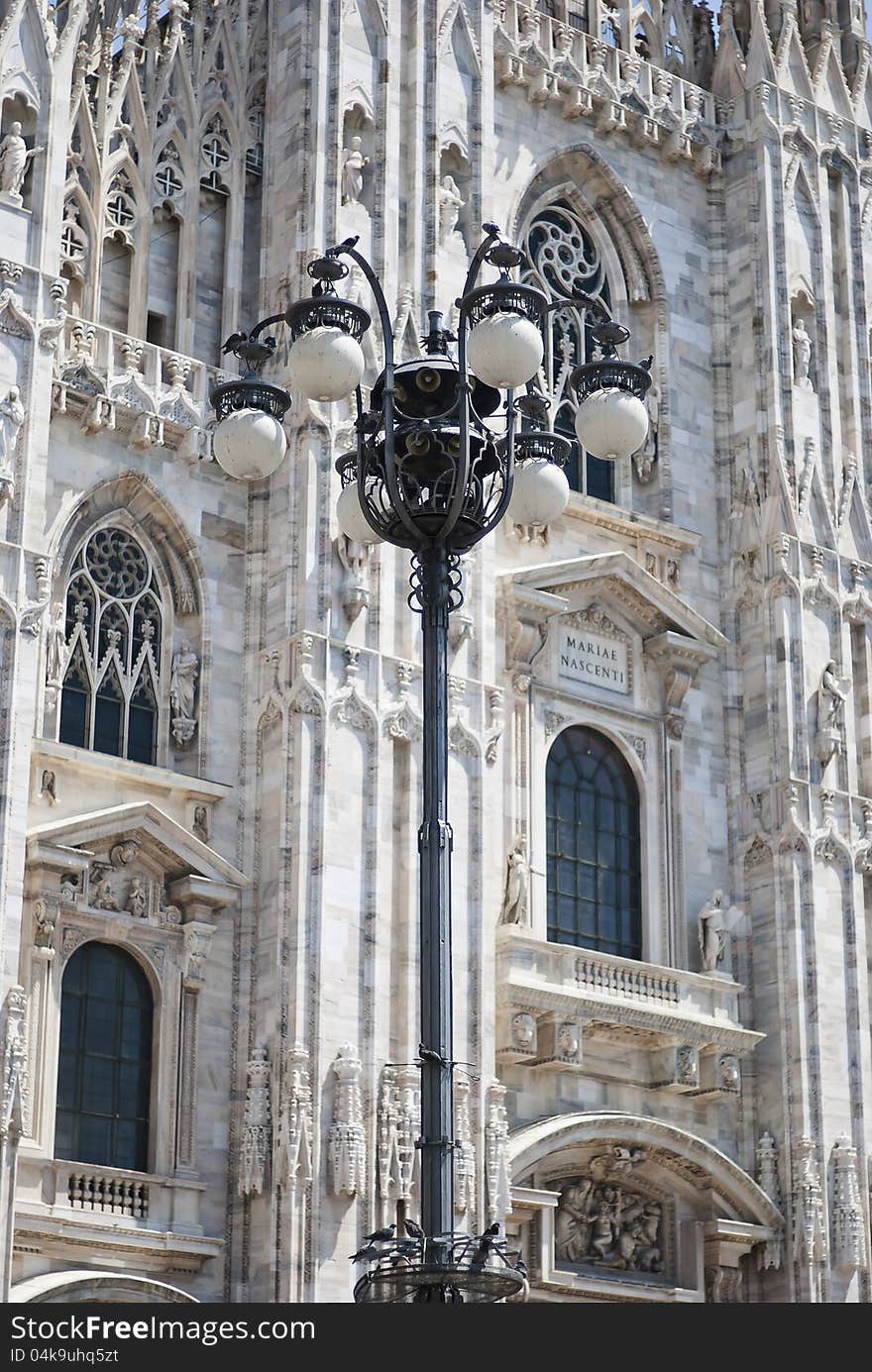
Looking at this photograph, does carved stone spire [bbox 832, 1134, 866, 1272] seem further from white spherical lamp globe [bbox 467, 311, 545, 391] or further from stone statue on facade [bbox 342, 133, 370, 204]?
white spherical lamp globe [bbox 467, 311, 545, 391]

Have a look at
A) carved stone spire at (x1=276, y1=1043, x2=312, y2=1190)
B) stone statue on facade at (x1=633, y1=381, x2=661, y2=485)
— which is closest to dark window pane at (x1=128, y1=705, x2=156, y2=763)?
carved stone spire at (x1=276, y1=1043, x2=312, y2=1190)

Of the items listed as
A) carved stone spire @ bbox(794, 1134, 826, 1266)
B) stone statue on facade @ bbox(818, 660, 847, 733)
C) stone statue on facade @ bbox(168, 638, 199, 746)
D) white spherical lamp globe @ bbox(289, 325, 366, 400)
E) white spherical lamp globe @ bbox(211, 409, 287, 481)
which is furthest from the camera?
stone statue on facade @ bbox(818, 660, 847, 733)

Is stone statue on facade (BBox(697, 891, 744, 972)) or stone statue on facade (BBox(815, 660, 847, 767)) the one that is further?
stone statue on facade (BBox(815, 660, 847, 767))

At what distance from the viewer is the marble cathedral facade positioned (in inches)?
813

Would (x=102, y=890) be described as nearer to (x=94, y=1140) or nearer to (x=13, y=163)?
(x=94, y=1140)

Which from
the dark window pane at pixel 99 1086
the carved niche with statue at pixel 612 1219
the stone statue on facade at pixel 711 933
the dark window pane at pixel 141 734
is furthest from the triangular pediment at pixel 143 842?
the stone statue on facade at pixel 711 933

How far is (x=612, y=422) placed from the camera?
45.0 ft

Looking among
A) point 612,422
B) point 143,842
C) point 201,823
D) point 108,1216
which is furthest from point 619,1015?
point 612,422

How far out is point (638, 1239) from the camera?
2361cm

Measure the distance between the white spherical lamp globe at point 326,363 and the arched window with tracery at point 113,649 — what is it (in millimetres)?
8465

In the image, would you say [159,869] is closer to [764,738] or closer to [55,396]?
[55,396]

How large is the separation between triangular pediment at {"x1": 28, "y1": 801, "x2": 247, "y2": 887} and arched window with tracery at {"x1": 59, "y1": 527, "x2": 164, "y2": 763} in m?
0.83

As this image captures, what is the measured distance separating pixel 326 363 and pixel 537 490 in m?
1.68

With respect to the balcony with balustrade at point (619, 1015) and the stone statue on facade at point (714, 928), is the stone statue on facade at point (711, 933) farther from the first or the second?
the balcony with balustrade at point (619, 1015)
